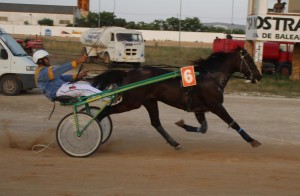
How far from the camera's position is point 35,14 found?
9794cm

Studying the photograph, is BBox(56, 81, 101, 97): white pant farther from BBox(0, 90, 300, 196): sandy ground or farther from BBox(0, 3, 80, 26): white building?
BBox(0, 3, 80, 26): white building

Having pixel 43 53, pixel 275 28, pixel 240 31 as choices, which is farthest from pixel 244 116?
pixel 240 31

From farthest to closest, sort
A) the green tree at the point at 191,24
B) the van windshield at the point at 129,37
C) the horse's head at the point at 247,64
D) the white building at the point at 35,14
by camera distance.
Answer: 1. the white building at the point at 35,14
2. the green tree at the point at 191,24
3. the van windshield at the point at 129,37
4. the horse's head at the point at 247,64

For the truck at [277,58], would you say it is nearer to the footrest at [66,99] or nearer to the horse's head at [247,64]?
the horse's head at [247,64]

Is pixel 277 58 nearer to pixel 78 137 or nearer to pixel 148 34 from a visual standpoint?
pixel 78 137

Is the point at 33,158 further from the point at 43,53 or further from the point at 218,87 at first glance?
the point at 218,87

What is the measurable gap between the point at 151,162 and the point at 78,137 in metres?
1.19

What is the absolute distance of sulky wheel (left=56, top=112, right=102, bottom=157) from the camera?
304 inches

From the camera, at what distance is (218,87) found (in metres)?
8.21

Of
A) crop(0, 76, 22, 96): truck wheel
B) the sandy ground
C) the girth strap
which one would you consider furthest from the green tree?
the girth strap

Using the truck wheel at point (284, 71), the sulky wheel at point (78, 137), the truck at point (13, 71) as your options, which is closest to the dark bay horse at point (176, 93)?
the sulky wheel at point (78, 137)

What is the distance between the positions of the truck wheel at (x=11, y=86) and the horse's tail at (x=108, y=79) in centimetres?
804

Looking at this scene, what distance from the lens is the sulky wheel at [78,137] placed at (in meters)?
7.71

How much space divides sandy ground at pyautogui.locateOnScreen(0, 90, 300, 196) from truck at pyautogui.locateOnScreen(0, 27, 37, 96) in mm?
3880
